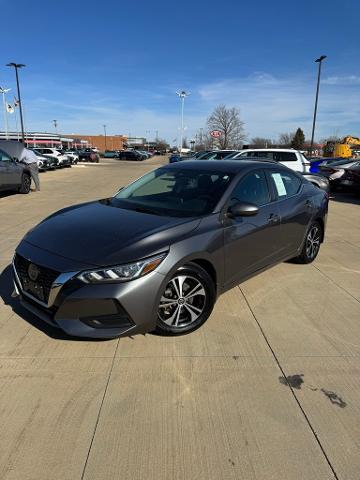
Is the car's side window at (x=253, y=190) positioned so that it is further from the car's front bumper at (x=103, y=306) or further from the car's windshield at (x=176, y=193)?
the car's front bumper at (x=103, y=306)

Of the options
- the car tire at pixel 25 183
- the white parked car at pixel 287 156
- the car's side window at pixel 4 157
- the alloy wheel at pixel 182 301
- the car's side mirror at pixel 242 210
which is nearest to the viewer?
the alloy wheel at pixel 182 301

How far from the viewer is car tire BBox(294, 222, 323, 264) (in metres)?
5.68

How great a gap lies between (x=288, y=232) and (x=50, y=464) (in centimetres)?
373

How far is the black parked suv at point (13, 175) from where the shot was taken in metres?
12.3

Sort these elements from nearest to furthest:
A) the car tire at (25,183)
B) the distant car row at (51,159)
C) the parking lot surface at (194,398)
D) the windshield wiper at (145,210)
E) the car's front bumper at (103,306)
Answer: the parking lot surface at (194,398) < the car's front bumper at (103,306) < the windshield wiper at (145,210) < the car tire at (25,183) < the distant car row at (51,159)

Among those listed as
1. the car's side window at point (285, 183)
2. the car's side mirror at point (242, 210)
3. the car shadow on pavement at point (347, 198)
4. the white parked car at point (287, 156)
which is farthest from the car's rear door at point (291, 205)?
the white parked car at point (287, 156)

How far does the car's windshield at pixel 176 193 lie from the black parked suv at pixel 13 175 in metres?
8.70

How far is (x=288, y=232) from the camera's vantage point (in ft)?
16.5

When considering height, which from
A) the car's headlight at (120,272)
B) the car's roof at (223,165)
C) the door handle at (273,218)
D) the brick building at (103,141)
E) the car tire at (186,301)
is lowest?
the brick building at (103,141)

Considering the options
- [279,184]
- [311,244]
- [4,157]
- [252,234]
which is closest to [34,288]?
[252,234]

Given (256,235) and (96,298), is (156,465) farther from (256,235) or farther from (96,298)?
(256,235)

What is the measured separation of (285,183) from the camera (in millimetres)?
5215

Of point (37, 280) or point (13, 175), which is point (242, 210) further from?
point (13, 175)

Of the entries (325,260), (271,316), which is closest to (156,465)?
(271,316)
